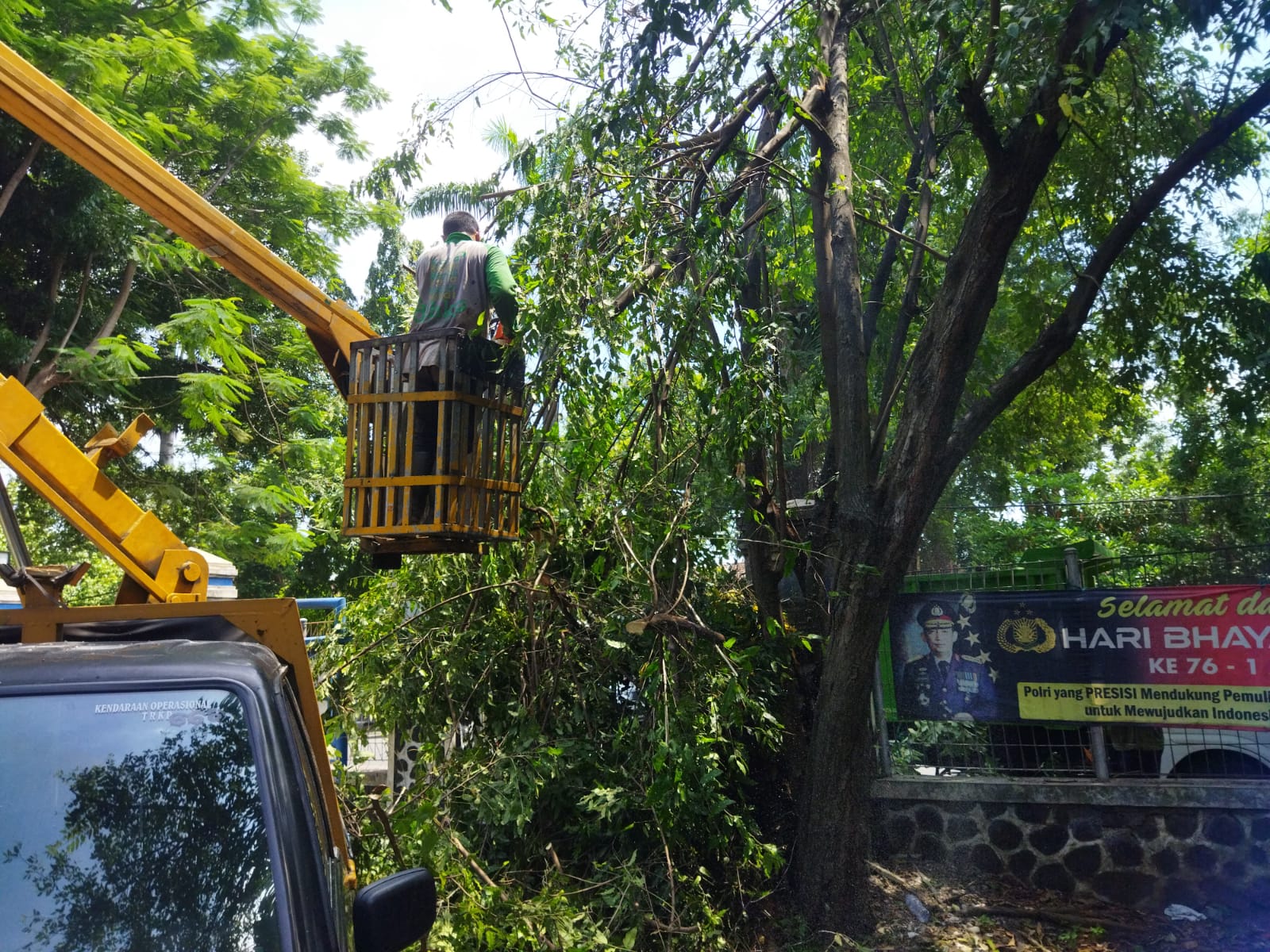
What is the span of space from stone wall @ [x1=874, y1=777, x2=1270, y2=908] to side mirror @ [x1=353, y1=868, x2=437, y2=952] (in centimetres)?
562

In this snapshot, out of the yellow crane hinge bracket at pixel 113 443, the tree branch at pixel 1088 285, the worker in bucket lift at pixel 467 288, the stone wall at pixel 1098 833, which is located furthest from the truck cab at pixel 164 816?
the stone wall at pixel 1098 833

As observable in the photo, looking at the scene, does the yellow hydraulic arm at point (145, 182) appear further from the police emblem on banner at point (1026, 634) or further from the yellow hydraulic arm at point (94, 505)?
the police emblem on banner at point (1026, 634)

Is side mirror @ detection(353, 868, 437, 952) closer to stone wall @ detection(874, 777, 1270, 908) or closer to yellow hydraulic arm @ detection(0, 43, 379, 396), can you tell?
yellow hydraulic arm @ detection(0, 43, 379, 396)

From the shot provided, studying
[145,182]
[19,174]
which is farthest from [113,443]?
[19,174]

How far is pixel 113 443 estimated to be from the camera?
3564mm

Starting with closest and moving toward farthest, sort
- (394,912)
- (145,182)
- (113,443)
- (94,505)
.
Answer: (394,912) → (94,505) → (113,443) → (145,182)

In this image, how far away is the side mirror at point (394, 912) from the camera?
229cm

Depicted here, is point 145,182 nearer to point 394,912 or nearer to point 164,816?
point 164,816

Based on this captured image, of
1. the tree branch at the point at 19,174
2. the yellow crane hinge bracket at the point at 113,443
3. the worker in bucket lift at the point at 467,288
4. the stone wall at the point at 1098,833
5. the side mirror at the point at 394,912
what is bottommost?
the stone wall at the point at 1098,833

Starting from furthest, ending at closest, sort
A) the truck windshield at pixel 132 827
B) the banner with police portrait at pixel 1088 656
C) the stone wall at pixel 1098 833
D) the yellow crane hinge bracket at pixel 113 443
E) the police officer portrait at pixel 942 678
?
1. the police officer portrait at pixel 942 678
2. the banner with police portrait at pixel 1088 656
3. the stone wall at pixel 1098 833
4. the yellow crane hinge bracket at pixel 113 443
5. the truck windshield at pixel 132 827

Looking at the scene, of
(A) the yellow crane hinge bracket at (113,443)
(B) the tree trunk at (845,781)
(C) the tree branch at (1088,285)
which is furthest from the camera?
(B) the tree trunk at (845,781)

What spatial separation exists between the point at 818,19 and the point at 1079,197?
3.00 m

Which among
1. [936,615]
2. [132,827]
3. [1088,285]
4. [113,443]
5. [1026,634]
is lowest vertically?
[132,827]

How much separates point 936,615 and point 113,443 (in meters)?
5.95
